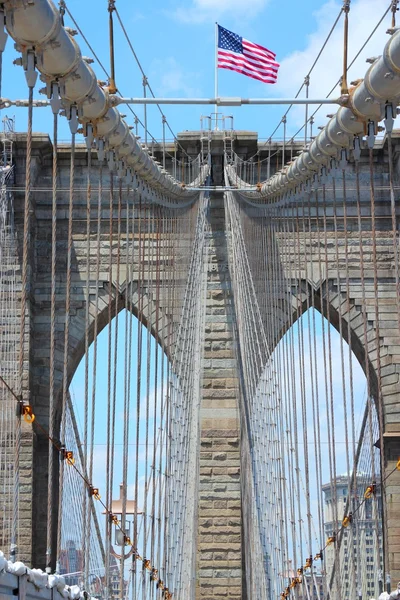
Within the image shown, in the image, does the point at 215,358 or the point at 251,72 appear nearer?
the point at 251,72

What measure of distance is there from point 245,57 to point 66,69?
9.80m

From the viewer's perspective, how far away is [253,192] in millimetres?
19109

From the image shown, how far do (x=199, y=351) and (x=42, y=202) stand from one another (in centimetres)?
403

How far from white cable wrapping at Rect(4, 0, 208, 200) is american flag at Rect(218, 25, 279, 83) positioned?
222 inches

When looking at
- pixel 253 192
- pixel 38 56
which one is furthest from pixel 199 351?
pixel 38 56

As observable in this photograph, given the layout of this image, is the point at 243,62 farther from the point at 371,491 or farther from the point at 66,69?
the point at 66,69

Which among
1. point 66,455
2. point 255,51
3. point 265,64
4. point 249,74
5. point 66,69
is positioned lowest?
point 66,455

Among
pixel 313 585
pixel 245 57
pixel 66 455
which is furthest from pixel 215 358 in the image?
pixel 66 455

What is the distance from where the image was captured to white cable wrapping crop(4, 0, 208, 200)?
301 inches

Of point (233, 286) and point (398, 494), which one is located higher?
point (233, 286)

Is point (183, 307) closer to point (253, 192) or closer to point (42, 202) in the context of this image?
point (253, 192)

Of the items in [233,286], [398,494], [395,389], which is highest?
[233,286]

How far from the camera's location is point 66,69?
8.76m

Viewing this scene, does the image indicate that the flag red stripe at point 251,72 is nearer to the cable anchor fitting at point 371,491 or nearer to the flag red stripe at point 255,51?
the flag red stripe at point 255,51
